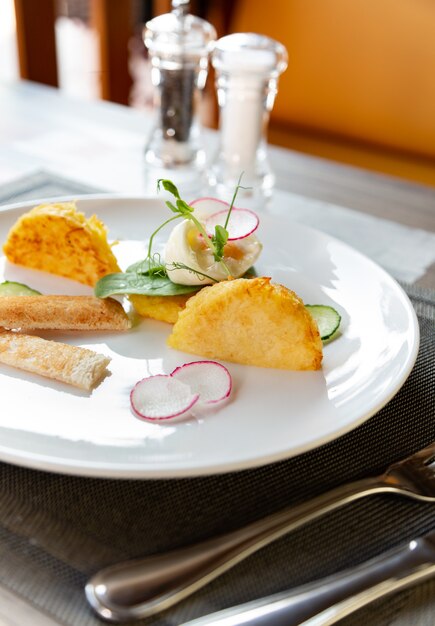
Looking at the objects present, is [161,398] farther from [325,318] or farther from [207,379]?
[325,318]

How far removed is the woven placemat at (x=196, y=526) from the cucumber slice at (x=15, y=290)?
1.36 feet

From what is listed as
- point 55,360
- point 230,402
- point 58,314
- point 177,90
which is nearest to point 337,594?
point 230,402

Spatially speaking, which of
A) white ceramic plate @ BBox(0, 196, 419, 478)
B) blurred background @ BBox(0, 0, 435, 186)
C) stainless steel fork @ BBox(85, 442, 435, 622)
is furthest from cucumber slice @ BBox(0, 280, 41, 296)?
blurred background @ BBox(0, 0, 435, 186)

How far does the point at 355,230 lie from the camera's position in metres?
1.92

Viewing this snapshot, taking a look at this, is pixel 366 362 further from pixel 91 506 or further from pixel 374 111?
pixel 374 111

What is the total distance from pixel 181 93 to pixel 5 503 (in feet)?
4.76

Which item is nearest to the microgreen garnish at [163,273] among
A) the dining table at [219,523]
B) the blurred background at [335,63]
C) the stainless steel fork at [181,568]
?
the dining table at [219,523]

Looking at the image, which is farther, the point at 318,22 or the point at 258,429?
the point at 318,22

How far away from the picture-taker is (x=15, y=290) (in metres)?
1.30

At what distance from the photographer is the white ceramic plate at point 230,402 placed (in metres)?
0.86

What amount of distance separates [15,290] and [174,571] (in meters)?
0.68

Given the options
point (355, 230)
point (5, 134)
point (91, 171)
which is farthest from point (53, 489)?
point (5, 134)

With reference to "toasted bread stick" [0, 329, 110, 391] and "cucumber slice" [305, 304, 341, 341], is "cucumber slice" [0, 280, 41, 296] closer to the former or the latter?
"toasted bread stick" [0, 329, 110, 391]

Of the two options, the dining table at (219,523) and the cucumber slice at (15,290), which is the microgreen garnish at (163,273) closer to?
the cucumber slice at (15,290)
